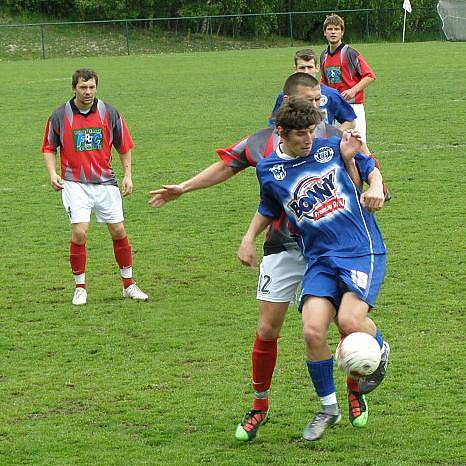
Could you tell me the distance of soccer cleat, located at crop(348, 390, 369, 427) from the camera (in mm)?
5758

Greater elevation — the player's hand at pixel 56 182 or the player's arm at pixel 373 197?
the player's arm at pixel 373 197

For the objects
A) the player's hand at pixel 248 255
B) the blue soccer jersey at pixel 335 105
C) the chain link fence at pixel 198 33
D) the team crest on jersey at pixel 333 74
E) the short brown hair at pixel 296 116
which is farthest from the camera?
the chain link fence at pixel 198 33

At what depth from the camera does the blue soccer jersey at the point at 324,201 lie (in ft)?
18.2

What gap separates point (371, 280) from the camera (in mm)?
5531

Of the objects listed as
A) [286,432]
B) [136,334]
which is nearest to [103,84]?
[136,334]

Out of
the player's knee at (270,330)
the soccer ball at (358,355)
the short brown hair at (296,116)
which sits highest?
the short brown hair at (296,116)

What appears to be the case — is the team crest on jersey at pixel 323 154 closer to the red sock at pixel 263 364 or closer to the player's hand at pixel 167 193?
the player's hand at pixel 167 193

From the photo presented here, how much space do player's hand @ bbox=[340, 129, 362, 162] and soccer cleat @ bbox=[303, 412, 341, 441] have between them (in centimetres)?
133

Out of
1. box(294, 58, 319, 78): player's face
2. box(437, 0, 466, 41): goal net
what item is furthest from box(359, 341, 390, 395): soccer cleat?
box(437, 0, 466, 41): goal net

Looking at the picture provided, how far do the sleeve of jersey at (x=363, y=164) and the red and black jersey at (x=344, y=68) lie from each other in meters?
7.12

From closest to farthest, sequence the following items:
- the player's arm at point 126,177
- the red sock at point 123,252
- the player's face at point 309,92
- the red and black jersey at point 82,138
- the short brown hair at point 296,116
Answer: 1. the short brown hair at point 296,116
2. the player's face at point 309,92
3. the red and black jersey at point 82,138
4. the player's arm at point 126,177
5. the red sock at point 123,252

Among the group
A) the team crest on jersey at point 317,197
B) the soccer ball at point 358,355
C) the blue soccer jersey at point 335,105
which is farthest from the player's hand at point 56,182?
the soccer ball at point 358,355

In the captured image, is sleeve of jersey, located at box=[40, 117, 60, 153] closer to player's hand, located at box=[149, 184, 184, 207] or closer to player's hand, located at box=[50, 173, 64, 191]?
player's hand, located at box=[50, 173, 64, 191]

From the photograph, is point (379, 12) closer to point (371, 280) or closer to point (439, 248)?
point (439, 248)
